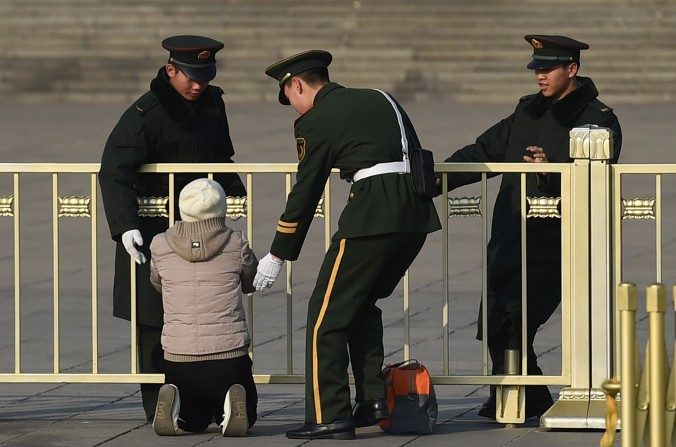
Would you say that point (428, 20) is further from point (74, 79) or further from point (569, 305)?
point (569, 305)

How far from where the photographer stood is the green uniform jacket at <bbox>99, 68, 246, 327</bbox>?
7062mm

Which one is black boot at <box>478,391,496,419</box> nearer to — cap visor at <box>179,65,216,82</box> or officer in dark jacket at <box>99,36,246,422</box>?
officer in dark jacket at <box>99,36,246,422</box>

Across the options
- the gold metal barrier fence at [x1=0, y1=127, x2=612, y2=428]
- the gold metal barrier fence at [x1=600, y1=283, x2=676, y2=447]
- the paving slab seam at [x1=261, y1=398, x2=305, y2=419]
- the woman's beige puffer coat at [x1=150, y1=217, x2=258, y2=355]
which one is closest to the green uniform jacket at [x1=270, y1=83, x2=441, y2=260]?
the woman's beige puffer coat at [x1=150, y1=217, x2=258, y2=355]

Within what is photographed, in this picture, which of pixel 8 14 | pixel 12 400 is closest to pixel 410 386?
pixel 12 400

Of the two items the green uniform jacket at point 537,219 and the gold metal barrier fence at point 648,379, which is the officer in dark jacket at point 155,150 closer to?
the green uniform jacket at point 537,219

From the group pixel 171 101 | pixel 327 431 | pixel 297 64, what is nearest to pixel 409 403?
pixel 327 431

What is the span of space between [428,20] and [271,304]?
Result: 50.2ft

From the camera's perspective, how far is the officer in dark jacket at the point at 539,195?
23.8 feet

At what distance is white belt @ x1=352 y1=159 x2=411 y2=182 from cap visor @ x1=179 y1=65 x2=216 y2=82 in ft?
3.23

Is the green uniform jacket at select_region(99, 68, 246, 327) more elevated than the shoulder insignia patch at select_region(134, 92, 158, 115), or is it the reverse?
the shoulder insignia patch at select_region(134, 92, 158, 115)

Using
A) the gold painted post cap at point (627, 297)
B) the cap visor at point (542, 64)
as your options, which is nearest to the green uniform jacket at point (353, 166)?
the cap visor at point (542, 64)

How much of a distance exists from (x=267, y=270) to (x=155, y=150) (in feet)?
3.12

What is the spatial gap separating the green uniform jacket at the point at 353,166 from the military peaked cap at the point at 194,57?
2.52ft

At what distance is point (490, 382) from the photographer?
7.07 meters
